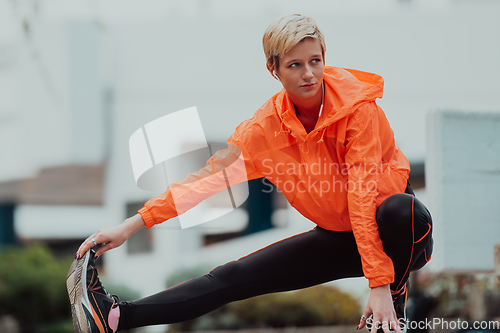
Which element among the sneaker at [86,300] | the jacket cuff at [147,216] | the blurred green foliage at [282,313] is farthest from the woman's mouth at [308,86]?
the blurred green foliage at [282,313]

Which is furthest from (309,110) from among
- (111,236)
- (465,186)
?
(465,186)

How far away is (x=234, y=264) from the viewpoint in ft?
6.15

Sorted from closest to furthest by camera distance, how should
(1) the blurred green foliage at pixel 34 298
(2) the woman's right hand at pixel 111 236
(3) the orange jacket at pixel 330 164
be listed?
(3) the orange jacket at pixel 330 164
(2) the woman's right hand at pixel 111 236
(1) the blurred green foliage at pixel 34 298

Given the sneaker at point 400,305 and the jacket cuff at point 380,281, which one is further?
the sneaker at point 400,305

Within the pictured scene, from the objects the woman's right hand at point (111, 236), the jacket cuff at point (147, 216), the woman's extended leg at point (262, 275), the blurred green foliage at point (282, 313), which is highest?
the jacket cuff at point (147, 216)

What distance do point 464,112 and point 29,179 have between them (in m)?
6.74

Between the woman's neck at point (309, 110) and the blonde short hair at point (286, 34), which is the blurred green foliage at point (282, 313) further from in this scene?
the blonde short hair at point (286, 34)

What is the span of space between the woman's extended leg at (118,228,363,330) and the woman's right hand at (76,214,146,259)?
222 mm

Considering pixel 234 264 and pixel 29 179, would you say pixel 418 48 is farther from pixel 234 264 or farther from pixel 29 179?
→ pixel 29 179

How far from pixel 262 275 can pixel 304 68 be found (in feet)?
2.54

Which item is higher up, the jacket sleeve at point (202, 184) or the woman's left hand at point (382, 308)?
the jacket sleeve at point (202, 184)

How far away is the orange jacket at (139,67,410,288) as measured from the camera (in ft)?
5.20

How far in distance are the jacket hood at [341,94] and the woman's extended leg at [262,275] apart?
48 cm

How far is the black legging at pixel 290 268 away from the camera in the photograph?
1.65 meters
